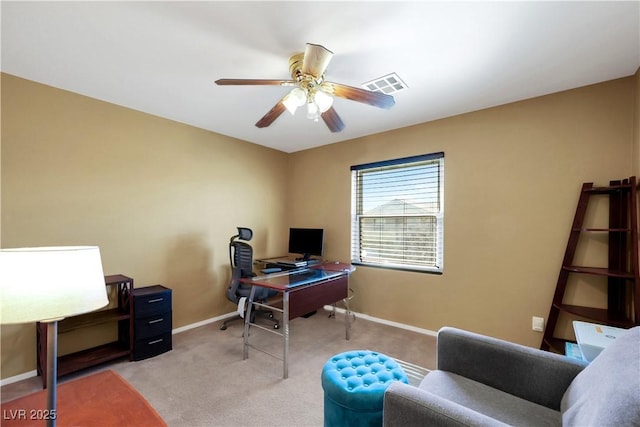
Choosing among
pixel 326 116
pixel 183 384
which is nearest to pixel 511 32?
pixel 326 116

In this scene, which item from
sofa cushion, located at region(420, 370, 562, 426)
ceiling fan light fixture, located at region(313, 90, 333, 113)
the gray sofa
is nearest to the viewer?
the gray sofa

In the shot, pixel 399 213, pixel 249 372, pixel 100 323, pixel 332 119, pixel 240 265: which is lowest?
pixel 249 372

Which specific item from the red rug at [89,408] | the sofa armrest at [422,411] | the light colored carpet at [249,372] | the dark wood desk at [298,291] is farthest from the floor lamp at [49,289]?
the dark wood desk at [298,291]

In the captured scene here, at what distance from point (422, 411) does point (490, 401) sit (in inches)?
20.5

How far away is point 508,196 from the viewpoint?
2762mm

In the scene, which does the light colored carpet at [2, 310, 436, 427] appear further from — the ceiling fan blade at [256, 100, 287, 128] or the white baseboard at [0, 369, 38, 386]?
the ceiling fan blade at [256, 100, 287, 128]

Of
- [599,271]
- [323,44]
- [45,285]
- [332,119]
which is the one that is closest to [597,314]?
[599,271]

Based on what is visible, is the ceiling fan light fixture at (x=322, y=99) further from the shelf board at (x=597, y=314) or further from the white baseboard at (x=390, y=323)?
the white baseboard at (x=390, y=323)

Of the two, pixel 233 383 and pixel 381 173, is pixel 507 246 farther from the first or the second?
pixel 233 383

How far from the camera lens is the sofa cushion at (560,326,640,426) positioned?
79 centimetres

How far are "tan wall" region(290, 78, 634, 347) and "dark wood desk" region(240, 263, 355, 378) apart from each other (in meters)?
0.87

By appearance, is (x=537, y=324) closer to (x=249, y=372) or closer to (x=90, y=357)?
(x=249, y=372)

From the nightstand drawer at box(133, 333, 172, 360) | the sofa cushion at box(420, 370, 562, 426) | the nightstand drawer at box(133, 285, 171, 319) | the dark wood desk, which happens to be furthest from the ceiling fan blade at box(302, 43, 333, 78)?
the nightstand drawer at box(133, 333, 172, 360)

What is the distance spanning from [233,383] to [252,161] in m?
2.95
